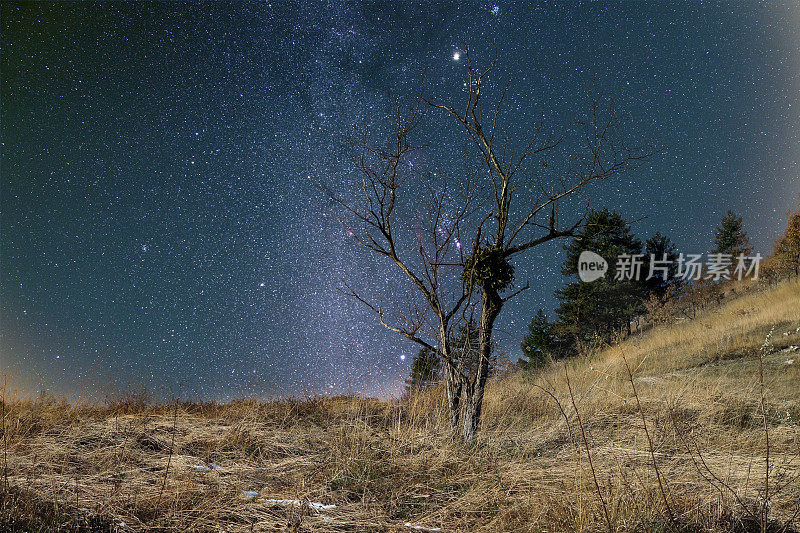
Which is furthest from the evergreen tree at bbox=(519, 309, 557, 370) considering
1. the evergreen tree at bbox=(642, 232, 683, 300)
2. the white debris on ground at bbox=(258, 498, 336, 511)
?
the white debris on ground at bbox=(258, 498, 336, 511)

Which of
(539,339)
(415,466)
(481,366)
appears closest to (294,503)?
(415,466)

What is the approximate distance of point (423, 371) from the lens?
21.7 ft

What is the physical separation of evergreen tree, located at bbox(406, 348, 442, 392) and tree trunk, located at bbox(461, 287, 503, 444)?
0.94 meters

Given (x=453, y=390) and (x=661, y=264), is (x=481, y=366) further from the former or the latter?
(x=661, y=264)

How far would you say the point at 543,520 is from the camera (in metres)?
2.83

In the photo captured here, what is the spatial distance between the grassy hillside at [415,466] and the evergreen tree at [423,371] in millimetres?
242

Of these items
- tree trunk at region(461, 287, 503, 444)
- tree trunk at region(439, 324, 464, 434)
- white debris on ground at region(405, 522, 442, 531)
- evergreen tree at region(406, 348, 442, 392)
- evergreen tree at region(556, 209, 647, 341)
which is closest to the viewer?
white debris on ground at region(405, 522, 442, 531)

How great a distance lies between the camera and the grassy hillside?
297 centimetres

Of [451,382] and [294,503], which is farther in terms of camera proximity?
[451,382]

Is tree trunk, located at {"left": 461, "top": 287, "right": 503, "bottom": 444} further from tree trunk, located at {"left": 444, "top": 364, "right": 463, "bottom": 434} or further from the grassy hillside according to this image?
the grassy hillside

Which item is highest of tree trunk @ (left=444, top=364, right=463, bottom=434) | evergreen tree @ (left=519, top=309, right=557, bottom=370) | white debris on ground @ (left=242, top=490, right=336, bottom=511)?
evergreen tree @ (left=519, top=309, right=557, bottom=370)

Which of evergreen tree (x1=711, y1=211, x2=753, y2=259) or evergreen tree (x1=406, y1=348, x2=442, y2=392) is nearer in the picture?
evergreen tree (x1=406, y1=348, x2=442, y2=392)

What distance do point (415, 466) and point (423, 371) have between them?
255cm

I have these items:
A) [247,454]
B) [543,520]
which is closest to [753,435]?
[543,520]
